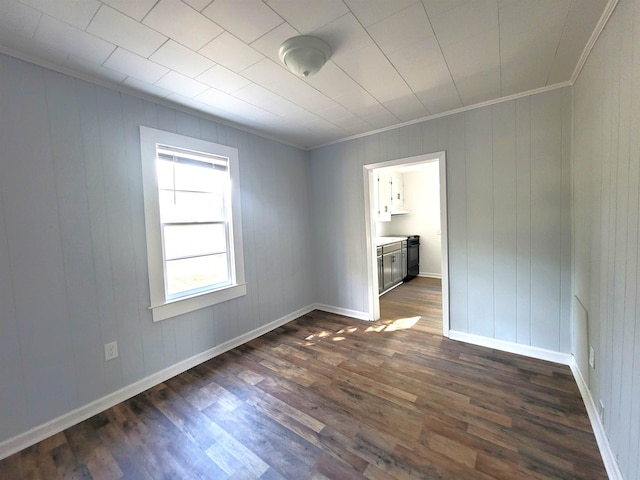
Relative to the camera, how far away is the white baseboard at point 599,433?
127 centimetres

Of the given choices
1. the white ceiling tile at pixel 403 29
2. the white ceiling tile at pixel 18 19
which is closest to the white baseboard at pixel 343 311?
the white ceiling tile at pixel 403 29

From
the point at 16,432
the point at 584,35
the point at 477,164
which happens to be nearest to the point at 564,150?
the point at 477,164

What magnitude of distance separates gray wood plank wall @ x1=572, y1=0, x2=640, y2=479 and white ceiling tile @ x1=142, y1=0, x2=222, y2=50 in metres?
2.01

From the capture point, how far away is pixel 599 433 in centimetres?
150

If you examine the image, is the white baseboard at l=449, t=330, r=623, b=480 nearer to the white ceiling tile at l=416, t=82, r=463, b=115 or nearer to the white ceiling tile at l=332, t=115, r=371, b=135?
the white ceiling tile at l=416, t=82, r=463, b=115

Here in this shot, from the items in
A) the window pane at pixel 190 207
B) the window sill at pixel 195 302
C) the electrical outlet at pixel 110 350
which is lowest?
the electrical outlet at pixel 110 350

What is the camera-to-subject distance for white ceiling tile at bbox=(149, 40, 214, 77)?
1.60 metres

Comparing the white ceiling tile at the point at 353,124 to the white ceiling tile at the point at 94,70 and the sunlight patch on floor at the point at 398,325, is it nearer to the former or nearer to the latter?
the white ceiling tile at the point at 94,70

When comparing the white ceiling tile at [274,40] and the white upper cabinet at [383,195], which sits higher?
the white ceiling tile at [274,40]

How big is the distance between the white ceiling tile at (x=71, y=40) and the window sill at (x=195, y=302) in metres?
1.86

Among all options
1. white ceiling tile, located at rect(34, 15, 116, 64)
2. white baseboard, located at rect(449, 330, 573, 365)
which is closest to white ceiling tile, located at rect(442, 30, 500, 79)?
white ceiling tile, located at rect(34, 15, 116, 64)

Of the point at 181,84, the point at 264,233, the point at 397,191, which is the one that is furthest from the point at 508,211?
the point at 397,191

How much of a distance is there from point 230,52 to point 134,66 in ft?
2.34

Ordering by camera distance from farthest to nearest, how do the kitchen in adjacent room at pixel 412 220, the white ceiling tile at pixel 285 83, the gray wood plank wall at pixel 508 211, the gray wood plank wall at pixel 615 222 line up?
the kitchen in adjacent room at pixel 412 220 < the gray wood plank wall at pixel 508 211 < the white ceiling tile at pixel 285 83 < the gray wood plank wall at pixel 615 222
